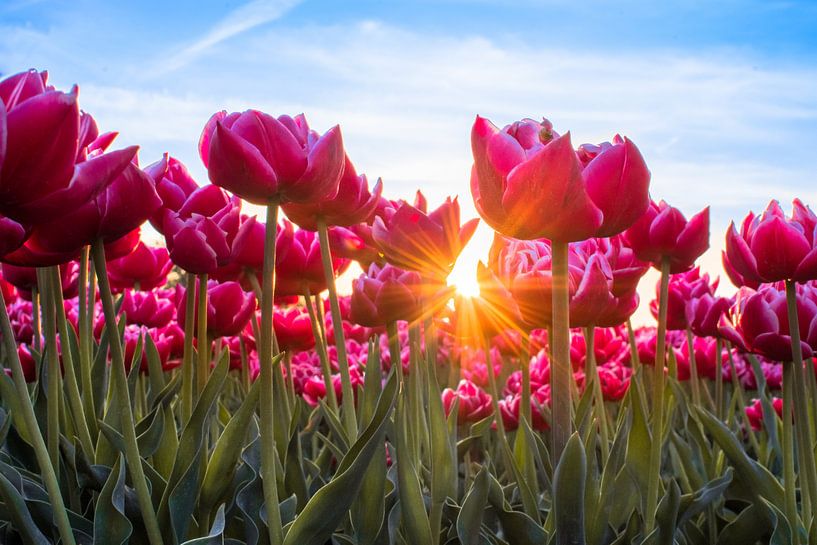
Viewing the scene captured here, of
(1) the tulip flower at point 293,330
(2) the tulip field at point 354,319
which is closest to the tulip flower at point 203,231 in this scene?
(2) the tulip field at point 354,319

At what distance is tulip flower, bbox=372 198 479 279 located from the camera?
156cm

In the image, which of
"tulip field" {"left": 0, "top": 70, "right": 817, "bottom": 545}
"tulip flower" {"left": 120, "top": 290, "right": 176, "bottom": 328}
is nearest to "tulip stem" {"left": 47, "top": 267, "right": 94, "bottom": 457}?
"tulip field" {"left": 0, "top": 70, "right": 817, "bottom": 545}

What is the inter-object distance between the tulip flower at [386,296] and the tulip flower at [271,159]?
0.48 m

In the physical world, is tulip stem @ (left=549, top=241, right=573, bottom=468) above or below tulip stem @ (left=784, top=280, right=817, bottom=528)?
above

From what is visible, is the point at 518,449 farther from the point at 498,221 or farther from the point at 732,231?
the point at 498,221

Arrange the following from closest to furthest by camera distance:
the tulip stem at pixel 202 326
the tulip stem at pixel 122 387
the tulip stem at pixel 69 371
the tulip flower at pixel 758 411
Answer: the tulip stem at pixel 122 387 < the tulip stem at pixel 69 371 < the tulip stem at pixel 202 326 < the tulip flower at pixel 758 411

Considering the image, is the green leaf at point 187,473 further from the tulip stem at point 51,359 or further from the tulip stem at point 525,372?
the tulip stem at point 525,372

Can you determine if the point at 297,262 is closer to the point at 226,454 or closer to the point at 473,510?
the point at 226,454

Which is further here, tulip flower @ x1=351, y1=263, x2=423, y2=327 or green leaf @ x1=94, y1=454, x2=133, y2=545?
tulip flower @ x1=351, y1=263, x2=423, y2=327

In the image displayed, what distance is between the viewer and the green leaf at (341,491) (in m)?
1.19

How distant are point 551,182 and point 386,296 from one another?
0.67 m

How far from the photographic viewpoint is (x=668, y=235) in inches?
63.6

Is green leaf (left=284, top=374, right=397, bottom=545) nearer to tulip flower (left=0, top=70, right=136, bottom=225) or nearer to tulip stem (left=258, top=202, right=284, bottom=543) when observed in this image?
tulip stem (left=258, top=202, right=284, bottom=543)

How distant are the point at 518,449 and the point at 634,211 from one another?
1093mm
